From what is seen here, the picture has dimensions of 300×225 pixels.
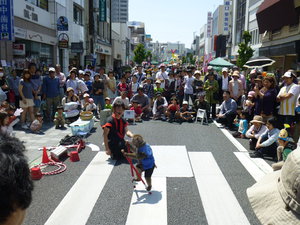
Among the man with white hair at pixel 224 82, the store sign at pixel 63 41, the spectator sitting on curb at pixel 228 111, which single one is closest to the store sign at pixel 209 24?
the store sign at pixel 63 41

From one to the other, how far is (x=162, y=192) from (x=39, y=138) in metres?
5.01

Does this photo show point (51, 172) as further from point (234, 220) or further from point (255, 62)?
point (255, 62)

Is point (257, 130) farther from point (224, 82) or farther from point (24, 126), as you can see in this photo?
point (24, 126)

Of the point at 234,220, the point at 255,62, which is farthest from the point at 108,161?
the point at 255,62

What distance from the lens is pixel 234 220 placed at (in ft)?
13.7

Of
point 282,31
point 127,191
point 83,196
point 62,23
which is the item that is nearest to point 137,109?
point 127,191

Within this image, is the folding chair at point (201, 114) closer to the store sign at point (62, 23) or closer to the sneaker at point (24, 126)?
the sneaker at point (24, 126)

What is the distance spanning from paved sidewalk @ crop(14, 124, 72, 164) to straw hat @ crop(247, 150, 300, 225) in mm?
6004

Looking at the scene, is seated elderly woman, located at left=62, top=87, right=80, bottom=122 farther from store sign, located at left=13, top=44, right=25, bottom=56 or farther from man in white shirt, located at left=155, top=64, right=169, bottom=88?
store sign, located at left=13, top=44, right=25, bottom=56

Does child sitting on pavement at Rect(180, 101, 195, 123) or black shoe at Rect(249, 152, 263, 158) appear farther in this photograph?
child sitting on pavement at Rect(180, 101, 195, 123)

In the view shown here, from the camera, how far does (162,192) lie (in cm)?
513

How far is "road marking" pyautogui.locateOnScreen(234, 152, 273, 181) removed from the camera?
19.6 ft

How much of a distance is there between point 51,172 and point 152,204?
7.65ft

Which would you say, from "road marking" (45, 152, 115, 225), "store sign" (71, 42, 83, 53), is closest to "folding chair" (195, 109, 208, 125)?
"road marking" (45, 152, 115, 225)
